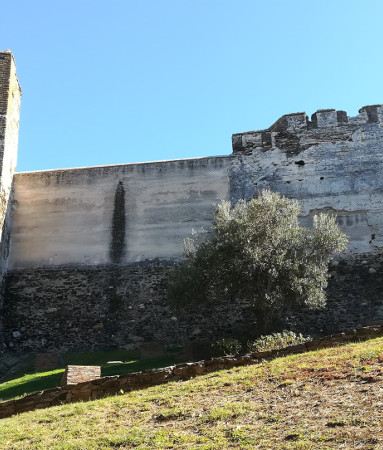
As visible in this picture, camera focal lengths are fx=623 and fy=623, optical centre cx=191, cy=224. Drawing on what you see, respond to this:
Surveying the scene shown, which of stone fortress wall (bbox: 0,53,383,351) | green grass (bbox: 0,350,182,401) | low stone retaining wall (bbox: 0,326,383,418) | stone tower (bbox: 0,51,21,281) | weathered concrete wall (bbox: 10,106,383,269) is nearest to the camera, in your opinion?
low stone retaining wall (bbox: 0,326,383,418)

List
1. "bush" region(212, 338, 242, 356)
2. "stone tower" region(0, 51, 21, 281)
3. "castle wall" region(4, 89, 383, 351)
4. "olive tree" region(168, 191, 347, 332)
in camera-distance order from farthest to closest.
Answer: "stone tower" region(0, 51, 21, 281) < "castle wall" region(4, 89, 383, 351) < "olive tree" region(168, 191, 347, 332) < "bush" region(212, 338, 242, 356)

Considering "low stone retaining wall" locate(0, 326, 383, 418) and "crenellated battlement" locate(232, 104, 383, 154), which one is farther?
"crenellated battlement" locate(232, 104, 383, 154)

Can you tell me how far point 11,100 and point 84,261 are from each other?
19.7 ft

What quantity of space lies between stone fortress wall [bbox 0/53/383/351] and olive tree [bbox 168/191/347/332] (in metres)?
2.92

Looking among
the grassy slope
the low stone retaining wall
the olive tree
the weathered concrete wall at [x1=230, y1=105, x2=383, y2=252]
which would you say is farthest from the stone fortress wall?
the grassy slope

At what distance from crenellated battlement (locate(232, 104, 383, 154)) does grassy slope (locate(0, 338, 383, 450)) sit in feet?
38.2

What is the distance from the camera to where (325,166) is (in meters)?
20.1

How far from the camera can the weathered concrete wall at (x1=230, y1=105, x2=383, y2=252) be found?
19.2 m

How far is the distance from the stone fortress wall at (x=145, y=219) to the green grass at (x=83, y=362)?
1107mm

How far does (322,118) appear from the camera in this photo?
2064 cm

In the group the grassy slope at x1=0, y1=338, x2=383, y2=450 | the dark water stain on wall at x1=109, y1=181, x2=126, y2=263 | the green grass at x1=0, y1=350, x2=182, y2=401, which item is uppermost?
the dark water stain on wall at x1=109, y1=181, x2=126, y2=263

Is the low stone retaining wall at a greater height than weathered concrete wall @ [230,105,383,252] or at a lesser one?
lesser

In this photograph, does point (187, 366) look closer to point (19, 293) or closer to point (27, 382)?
point (27, 382)

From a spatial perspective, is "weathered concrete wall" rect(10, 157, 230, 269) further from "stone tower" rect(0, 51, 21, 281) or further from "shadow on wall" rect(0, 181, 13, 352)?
"stone tower" rect(0, 51, 21, 281)
